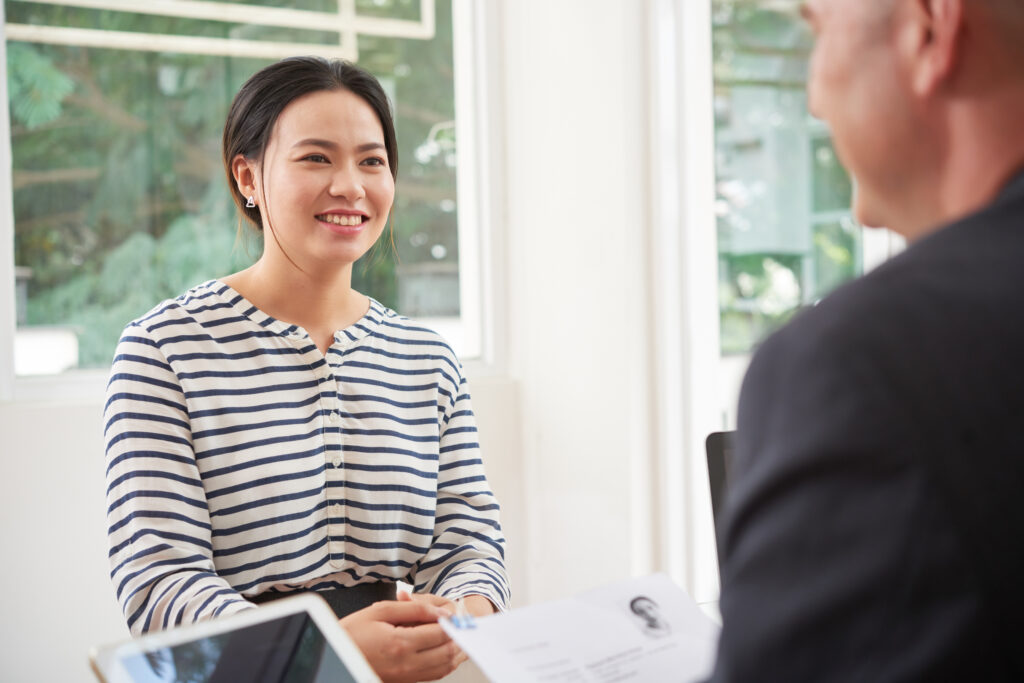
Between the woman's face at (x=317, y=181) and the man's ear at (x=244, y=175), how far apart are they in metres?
0.03

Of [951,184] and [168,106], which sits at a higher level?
[168,106]

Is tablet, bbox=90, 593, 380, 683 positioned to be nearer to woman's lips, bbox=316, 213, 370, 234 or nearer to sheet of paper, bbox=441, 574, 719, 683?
sheet of paper, bbox=441, 574, 719, 683

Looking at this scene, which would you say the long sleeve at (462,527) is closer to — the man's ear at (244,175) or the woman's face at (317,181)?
the woman's face at (317,181)

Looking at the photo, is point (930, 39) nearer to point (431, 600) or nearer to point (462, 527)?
point (431, 600)

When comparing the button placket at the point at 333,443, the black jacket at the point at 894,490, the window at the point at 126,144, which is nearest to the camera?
the black jacket at the point at 894,490

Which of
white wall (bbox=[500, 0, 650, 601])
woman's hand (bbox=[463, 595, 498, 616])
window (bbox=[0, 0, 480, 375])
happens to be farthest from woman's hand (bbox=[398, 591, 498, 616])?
window (bbox=[0, 0, 480, 375])

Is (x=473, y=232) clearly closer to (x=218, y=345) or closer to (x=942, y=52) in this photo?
(x=218, y=345)

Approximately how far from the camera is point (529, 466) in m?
2.92

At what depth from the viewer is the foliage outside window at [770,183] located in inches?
89.7

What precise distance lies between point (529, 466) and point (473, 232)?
80cm

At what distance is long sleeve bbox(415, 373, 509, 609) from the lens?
150 cm

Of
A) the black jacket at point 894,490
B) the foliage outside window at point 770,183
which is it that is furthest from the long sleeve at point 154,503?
the foliage outside window at point 770,183

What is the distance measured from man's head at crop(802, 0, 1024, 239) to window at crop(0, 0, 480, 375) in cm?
222

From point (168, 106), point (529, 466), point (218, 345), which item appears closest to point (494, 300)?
point (529, 466)
